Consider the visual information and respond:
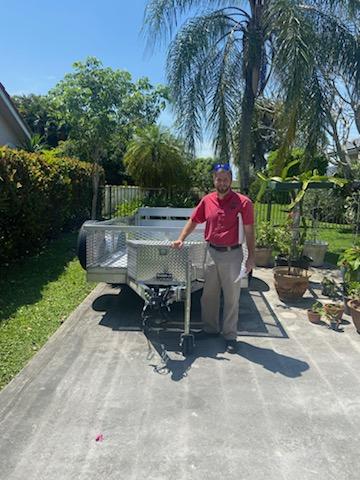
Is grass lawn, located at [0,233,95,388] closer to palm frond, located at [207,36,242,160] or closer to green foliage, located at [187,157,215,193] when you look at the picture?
palm frond, located at [207,36,242,160]

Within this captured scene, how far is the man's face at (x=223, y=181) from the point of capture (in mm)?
4384

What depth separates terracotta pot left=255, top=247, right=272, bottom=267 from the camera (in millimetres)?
8758

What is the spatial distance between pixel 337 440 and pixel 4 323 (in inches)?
149

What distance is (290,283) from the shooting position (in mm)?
6176

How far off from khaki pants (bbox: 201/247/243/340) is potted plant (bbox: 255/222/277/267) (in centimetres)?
426

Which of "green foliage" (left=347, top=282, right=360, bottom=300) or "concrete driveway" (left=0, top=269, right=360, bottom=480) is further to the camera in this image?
"green foliage" (left=347, top=282, right=360, bottom=300)

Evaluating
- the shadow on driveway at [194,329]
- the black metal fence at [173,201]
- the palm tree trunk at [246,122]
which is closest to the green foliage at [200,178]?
the black metal fence at [173,201]

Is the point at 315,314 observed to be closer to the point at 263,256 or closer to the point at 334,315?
the point at 334,315

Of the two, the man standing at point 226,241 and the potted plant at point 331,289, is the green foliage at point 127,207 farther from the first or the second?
the man standing at point 226,241

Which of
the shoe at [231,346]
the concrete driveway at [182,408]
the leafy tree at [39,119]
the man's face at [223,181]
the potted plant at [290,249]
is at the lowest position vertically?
the concrete driveway at [182,408]

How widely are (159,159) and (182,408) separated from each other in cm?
1451

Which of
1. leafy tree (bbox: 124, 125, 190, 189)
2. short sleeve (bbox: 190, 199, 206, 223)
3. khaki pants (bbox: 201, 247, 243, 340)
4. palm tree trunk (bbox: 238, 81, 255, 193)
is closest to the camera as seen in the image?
khaki pants (bbox: 201, 247, 243, 340)

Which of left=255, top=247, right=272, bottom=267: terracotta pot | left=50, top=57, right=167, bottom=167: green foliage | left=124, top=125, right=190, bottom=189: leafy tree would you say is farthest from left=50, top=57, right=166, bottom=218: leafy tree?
left=255, top=247, right=272, bottom=267: terracotta pot

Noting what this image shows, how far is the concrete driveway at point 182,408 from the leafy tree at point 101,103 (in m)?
8.94
